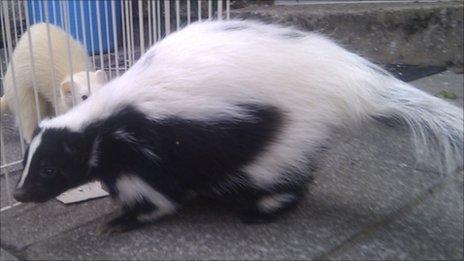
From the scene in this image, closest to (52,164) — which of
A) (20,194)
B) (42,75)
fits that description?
(20,194)

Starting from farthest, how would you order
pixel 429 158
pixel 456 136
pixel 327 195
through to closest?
pixel 327 195
pixel 429 158
pixel 456 136

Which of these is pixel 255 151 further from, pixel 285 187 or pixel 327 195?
pixel 327 195

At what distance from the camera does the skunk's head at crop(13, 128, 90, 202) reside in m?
2.26

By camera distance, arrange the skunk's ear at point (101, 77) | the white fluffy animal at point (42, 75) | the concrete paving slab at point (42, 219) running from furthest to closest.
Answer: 1. the white fluffy animal at point (42, 75)
2. the skunk's ear at point (101, 77)
3. the concrete paving slab at point (42, 219)

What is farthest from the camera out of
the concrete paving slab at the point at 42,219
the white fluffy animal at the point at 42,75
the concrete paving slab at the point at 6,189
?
the white fluffy animal at the point at 42,75

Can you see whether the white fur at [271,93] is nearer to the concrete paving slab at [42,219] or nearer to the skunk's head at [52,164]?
the skunk's head at [52,164]

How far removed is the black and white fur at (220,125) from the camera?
219cm

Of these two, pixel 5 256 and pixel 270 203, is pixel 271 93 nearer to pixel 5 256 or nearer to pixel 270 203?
pixel 270 203

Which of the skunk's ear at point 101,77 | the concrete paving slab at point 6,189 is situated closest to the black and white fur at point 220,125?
the concrete paving slab at point 6,189

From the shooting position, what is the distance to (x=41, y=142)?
2285 millimetres

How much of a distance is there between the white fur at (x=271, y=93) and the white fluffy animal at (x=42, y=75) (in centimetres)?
136

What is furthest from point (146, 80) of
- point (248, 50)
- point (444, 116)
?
point (444, 116)

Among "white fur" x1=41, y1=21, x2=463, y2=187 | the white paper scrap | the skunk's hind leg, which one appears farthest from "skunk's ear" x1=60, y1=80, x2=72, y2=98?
the skunk's hind leg

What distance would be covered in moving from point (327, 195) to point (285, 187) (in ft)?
1.30
